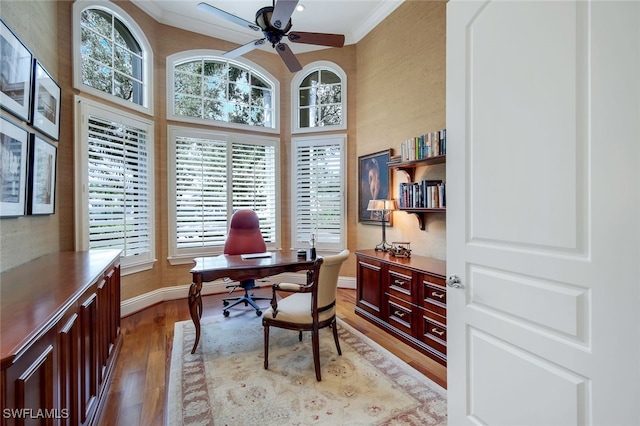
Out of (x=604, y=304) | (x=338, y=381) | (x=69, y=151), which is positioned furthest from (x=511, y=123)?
(x=69, y=151)

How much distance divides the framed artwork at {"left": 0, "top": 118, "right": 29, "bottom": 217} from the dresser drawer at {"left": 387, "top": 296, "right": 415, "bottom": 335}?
3119 mm

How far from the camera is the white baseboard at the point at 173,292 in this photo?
355cm

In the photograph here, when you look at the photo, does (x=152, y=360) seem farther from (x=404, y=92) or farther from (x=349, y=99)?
(x=349, y=99)

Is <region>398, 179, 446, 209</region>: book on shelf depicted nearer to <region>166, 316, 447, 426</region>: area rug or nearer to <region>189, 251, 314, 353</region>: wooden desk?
<region>189, 251, 314, 353</region>: wooden desk

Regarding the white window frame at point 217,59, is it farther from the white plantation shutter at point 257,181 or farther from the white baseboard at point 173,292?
→ the white baseboard at point 173,292

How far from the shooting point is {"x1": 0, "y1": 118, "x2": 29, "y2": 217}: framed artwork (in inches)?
69.0

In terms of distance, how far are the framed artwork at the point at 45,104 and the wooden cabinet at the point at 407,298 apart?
3.25m

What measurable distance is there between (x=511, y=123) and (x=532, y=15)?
436 millimetres

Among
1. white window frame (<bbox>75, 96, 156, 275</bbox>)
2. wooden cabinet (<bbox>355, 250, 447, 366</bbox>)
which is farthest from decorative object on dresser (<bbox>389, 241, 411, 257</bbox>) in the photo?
white window frame (<bbox>75, 96, 156, 275</bbox>)

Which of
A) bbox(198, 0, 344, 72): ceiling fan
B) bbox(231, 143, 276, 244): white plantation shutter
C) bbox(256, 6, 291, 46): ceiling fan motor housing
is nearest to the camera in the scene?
bbox(198, 0, 344, 72): ceiling fan

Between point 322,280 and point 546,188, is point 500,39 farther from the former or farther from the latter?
point 322,280

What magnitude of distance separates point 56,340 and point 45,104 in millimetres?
2194

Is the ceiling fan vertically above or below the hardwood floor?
above

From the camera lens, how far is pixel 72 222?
299 cm
